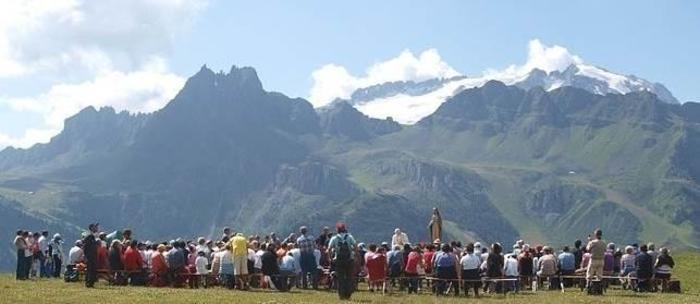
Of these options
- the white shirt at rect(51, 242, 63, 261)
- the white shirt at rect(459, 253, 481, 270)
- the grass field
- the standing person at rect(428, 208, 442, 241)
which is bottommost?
the grass field

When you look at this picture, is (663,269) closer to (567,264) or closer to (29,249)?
(567,264)

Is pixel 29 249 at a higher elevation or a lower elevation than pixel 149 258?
higher

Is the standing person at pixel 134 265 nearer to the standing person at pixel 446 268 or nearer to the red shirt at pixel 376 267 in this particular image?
the red shirt at pixel 376 267

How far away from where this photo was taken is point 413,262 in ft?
136

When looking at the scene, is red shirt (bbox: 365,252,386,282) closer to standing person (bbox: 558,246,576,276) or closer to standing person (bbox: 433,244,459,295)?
standing person (bbox: 433,244,459,295)

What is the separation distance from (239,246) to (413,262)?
26.1ft

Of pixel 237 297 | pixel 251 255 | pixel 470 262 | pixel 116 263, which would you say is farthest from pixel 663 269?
pixel 116 263

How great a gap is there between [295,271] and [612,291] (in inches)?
595

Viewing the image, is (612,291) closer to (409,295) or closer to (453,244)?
(453,244)

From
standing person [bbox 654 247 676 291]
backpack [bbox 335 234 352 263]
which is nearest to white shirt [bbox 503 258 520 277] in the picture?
standing person [bbox 654 247 676 291]

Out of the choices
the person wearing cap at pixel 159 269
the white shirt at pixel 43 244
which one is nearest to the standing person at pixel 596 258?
the person wearing cap at pixel 159 269

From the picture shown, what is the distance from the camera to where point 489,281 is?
40219 mm

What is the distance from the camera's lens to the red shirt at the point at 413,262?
4131cm

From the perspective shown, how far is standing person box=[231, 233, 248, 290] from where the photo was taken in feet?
133
